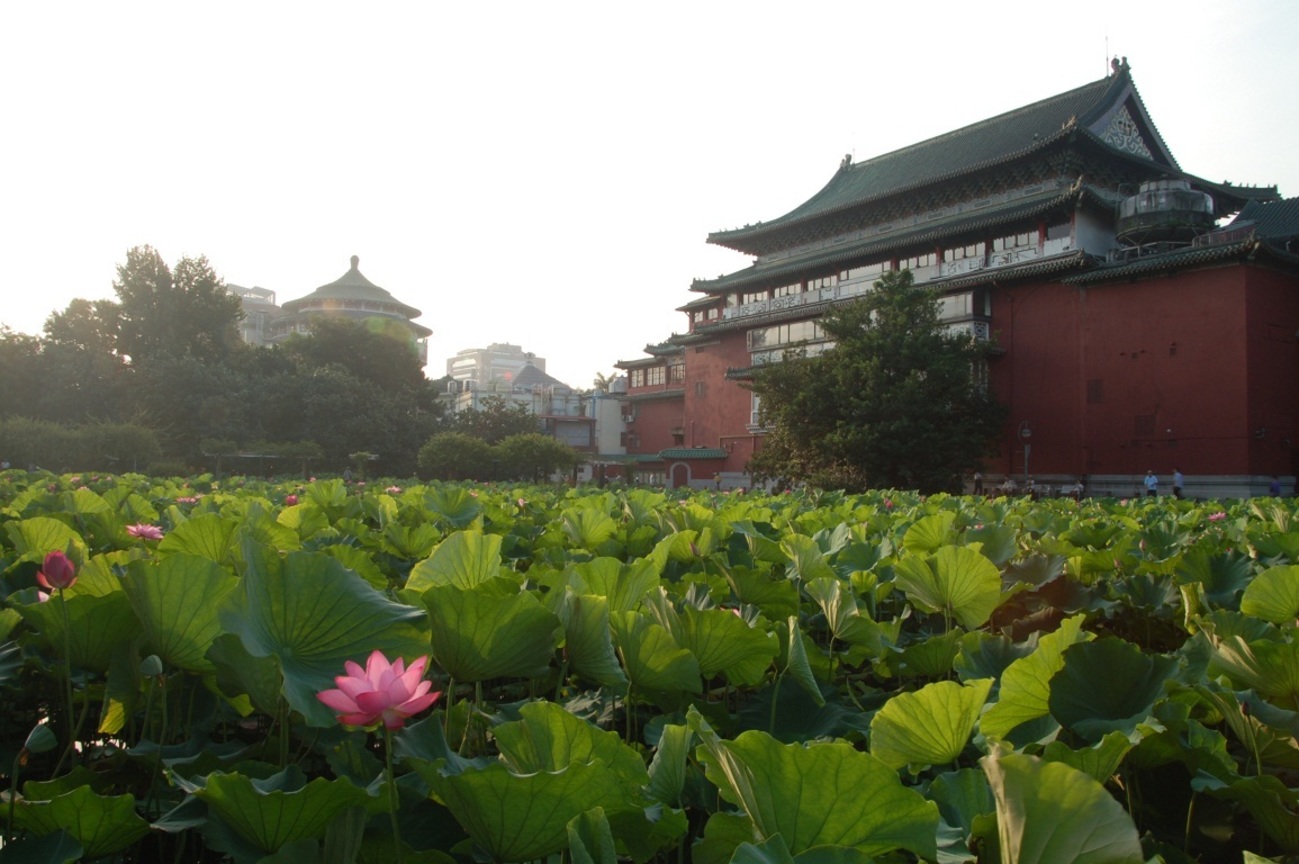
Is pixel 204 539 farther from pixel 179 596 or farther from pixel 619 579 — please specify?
pixel 619 579

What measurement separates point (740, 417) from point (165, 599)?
24.7m

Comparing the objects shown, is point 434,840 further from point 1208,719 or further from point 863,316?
point 863,316

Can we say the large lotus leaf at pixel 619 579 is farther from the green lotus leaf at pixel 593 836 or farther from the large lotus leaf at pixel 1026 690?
the green lotus leaf at pixel 593 836

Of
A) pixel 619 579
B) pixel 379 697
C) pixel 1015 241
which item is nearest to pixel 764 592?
pixel 619 579

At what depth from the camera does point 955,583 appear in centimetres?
127

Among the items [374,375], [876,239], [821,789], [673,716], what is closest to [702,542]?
[673,716]

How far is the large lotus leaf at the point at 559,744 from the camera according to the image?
617 millimetres

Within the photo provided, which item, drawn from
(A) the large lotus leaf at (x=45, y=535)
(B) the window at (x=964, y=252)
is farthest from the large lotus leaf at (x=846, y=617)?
(B) the window at (x=964, y=252)

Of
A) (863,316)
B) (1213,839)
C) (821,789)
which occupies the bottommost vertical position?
(1213,839)

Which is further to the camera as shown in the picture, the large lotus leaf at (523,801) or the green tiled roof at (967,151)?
the green tiled roof at (967,151)

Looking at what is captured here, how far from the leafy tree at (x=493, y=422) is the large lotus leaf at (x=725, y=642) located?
29.4m

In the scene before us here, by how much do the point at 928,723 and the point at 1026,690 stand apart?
0.47ft

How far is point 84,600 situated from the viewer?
850 mm

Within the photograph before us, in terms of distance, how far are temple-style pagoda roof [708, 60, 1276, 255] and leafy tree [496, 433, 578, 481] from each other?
9.11m
